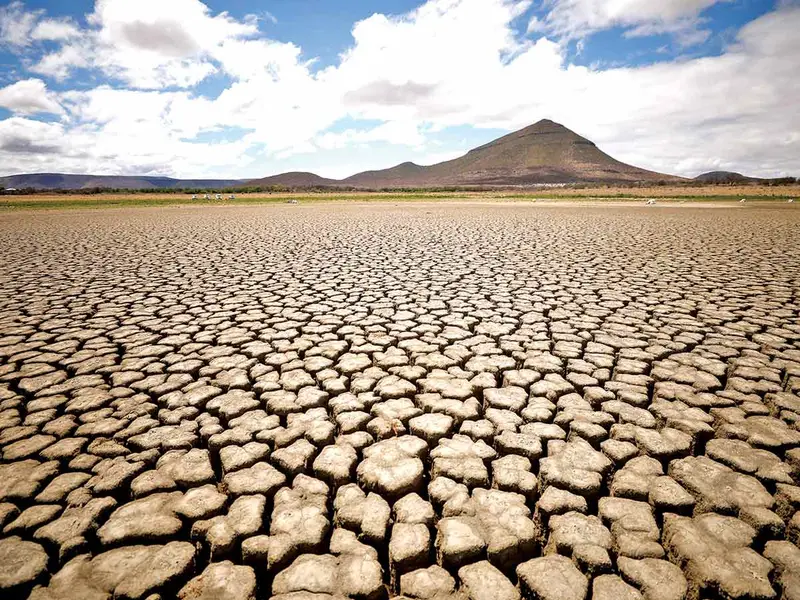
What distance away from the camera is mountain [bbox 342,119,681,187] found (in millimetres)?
112575

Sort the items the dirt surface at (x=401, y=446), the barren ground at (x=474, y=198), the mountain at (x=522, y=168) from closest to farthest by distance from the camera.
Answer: the dirt surface at (x=401, y=446)
the barren ground at (x=474, y=198)
the mountain at (x=522, y=168)

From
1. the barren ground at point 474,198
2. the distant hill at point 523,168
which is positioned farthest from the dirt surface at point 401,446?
the distant hill at point 523,168

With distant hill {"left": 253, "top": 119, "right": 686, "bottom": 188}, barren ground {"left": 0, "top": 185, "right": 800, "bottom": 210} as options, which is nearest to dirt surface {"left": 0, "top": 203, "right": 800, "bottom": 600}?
barren ground {"left": 0, "top": 185, "right": 800, "bottom": 210}

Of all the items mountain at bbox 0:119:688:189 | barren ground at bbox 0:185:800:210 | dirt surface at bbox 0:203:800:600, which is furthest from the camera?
mountain at bbox 0:119:688:189

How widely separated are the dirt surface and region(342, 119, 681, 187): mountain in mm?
111069

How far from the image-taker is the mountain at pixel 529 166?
113 m

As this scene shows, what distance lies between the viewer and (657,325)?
3504 mm

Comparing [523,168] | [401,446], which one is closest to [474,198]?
[401,446]

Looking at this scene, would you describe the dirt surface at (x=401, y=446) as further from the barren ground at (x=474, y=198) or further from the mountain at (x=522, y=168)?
the mountain at (x=522, y=168)

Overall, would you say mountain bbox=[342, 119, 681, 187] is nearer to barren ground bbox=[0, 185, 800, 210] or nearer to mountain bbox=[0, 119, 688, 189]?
mountain bbox=[0, 119, 688, 189]

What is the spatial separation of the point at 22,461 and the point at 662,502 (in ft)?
9.11

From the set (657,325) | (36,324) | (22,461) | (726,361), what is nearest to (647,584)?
(726,361)

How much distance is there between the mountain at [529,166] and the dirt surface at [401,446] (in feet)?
364

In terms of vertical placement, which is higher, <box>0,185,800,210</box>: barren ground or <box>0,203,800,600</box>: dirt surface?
<box>0,185,800,210</box>: barren ground
